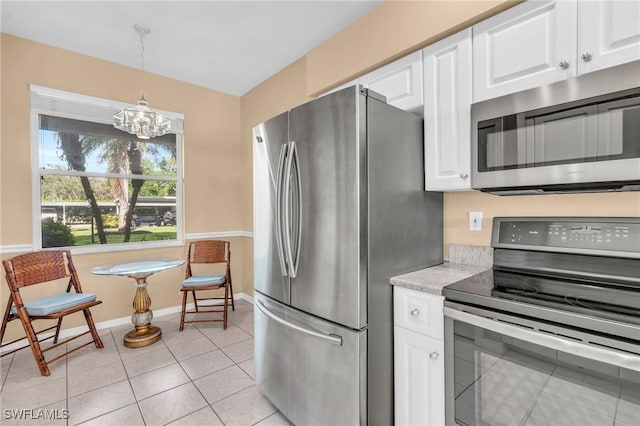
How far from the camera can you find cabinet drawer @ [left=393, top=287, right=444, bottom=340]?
55.0 inches

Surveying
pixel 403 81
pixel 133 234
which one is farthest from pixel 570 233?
pixel 133 234

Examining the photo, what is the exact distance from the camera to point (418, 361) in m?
1.47

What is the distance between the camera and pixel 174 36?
2.71m

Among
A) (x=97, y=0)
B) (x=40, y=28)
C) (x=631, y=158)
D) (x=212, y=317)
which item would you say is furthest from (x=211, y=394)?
(x=40, y=28)

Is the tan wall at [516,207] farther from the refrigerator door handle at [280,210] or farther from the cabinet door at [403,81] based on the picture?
the refrigerator door handle at [280,210]

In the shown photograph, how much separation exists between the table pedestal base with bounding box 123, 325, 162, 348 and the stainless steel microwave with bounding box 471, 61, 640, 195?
9.91 feet

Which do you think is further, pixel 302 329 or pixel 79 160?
pixel 79 160

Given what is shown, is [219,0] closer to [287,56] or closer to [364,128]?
[287,56]

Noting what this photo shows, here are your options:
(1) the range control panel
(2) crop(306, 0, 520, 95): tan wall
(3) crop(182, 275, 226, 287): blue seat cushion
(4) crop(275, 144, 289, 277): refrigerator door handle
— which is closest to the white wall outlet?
(1) the range control panel

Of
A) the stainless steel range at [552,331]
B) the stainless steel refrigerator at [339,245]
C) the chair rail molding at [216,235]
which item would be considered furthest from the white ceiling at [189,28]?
the stainless steel range at [552,331]

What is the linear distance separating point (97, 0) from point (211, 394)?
9.71 ft

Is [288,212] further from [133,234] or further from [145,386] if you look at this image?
[133,234]

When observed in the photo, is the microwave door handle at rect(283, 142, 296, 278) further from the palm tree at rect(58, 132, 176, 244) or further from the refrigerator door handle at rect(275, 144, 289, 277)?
the palm tree at rect(58, 132, 176, 244)

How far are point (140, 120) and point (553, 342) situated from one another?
303 cm
